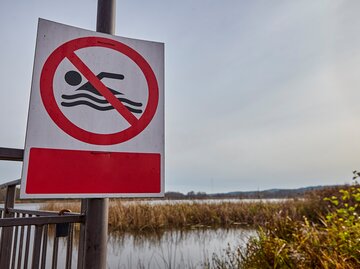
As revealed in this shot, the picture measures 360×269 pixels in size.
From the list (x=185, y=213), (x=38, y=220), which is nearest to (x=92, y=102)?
(x=38, y=220)

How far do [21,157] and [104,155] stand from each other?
336 mm

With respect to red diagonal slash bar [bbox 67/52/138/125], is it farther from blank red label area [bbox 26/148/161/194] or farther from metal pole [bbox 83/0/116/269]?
metal pole [bbox 83/0/116/269]

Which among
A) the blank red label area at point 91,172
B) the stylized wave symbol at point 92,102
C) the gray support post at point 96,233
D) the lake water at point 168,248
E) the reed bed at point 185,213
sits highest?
the stylized wave symbol at point 92,102

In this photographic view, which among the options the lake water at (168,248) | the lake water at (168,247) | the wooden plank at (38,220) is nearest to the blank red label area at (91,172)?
the wooden plank at (38,220)

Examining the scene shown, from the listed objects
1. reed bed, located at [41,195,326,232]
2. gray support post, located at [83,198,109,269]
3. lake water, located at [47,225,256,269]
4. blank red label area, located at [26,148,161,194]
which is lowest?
lake water, located at [47,225,256,269]

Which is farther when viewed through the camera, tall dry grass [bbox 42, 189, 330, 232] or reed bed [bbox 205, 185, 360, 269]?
tall dry grass [bbox 42, 189, 330, 232]

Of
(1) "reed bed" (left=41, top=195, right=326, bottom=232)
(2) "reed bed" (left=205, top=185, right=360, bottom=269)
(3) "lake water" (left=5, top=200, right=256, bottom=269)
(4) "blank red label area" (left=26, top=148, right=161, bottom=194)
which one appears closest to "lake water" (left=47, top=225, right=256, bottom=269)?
(3) "lake water" (left=5, top=200, right=256, bottom=269)

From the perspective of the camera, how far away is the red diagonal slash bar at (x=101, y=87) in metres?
1.30

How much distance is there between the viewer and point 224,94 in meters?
5.54

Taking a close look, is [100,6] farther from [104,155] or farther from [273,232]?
[273,232]

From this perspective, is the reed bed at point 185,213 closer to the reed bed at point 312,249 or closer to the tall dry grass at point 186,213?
the tall dry grass at point 186,213

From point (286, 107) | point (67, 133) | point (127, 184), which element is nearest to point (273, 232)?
point (127, 184)

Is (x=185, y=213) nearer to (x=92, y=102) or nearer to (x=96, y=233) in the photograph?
(x=96, y=233)

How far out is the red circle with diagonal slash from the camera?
122 centimetres
